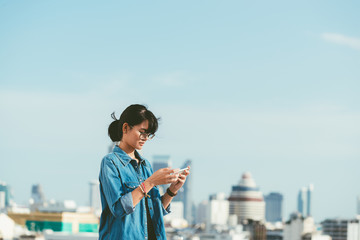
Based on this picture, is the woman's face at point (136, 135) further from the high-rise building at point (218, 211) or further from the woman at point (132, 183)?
the high-rise building at point (218, 211)

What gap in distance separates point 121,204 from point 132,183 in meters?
0.07

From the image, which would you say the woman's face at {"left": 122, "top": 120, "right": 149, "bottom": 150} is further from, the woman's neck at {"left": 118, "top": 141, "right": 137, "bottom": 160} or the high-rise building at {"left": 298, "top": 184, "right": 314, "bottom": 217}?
the high-rise building at {"left": 298, "top": 184, "right": 314, "bottom": 217}

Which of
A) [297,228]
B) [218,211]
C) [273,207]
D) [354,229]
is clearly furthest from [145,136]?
[273,207]

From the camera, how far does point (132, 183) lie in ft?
5.17

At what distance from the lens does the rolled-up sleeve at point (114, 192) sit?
1509 millimetres

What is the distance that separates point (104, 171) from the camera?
1544mm

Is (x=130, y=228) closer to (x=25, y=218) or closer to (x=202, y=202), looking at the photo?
(x=25, y=218)

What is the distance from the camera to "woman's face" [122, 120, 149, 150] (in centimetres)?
158

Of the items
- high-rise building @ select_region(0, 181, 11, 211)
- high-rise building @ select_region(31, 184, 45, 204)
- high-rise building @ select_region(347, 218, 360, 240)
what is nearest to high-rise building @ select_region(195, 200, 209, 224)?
high-rise building @ select_region(31, 184, 45, 204)

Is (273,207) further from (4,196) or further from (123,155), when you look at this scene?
(123,155)

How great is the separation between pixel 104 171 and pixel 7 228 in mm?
32368

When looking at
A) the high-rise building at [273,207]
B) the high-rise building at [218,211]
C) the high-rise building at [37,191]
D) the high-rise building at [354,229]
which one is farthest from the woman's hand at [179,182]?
the high-rise building at [273,207]

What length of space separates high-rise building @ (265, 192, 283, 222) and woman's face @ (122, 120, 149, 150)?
85.1 metres

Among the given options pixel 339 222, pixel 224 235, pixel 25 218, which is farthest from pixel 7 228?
pixel 339 222
